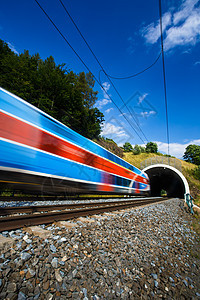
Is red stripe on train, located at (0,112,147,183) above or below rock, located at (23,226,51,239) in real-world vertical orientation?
above

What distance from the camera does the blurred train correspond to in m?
4.55

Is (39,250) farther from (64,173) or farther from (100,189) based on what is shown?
(100,189)

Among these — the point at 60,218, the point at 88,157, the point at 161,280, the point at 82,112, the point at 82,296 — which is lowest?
the point at 161,280

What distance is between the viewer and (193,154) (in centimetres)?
6694

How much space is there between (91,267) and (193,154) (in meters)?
82.1

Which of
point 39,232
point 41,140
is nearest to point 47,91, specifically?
point 41,140

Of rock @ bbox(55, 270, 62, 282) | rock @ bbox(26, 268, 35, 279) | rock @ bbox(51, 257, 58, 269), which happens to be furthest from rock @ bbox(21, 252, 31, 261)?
rock @ bbox(55, 270, 62, 282)

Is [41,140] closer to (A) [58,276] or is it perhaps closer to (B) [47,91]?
(A) [58,276]

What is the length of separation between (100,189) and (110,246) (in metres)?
6.53

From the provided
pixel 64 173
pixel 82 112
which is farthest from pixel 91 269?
pixel 82 112

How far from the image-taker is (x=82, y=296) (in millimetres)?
1465

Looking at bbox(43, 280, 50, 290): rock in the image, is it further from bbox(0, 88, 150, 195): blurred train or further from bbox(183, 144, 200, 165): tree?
bbox(183, 144, 200, 165): tree

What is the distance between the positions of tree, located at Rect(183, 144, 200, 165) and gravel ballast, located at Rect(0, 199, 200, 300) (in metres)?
73.9

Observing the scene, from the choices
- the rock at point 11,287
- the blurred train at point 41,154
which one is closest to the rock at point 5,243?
the rock at point 11,287
